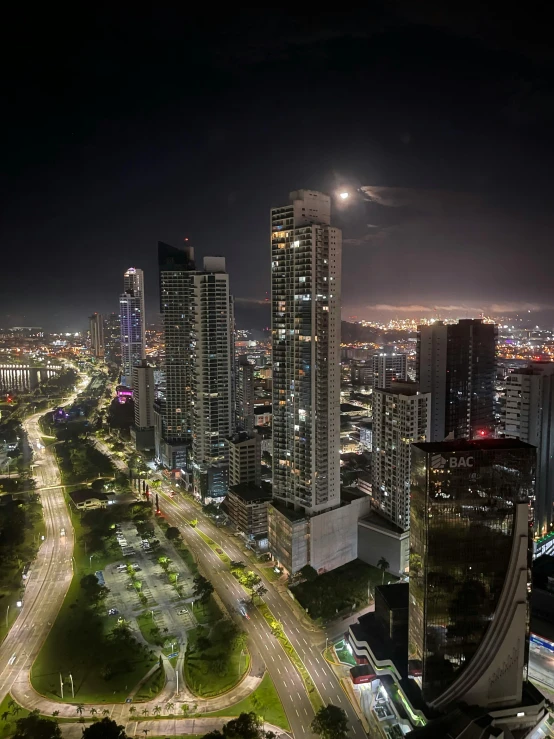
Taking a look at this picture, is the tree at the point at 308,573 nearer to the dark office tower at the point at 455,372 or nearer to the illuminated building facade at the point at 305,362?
the illuminated building facade at the point at 305,362

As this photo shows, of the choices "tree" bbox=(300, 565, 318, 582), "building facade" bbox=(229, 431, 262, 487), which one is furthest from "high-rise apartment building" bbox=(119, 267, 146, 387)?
"tree" bbox=(300, 565, 318, 582)

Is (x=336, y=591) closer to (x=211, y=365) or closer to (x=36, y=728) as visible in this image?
(x=36, y=728)

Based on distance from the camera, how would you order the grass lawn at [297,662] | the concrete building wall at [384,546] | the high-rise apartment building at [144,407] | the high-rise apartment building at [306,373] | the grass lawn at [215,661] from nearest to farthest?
1. the grass lawn at [297,662]
2. the grass lawn at [215,661]
3. the high-rise apartment building at [306,373]
4. the concrete building wall at [384,546]
5. the high-rise apartment building at [144,407]

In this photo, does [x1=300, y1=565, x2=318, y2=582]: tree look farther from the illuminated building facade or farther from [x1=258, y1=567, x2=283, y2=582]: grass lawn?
[x1=258, y1=567, x2=283, y2=582]: grass lawn

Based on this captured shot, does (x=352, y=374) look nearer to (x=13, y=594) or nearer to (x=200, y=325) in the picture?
(x=200, y=325)

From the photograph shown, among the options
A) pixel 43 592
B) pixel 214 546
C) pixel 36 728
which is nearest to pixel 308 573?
pixel 214 546

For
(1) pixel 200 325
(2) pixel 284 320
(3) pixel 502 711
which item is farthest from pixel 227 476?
(3) pixel 502 711

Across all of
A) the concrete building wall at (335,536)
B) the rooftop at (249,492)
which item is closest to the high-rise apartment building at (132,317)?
the rooftop at (249,492)
